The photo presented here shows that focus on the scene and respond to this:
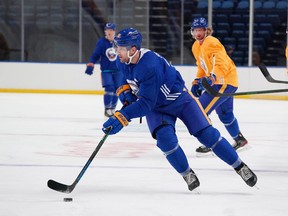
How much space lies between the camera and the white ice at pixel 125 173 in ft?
13.2

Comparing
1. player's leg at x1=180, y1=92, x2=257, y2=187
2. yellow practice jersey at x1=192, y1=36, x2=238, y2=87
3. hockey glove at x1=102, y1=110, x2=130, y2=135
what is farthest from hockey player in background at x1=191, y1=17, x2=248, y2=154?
hockey glove at x1=102, y1=110, x2=130, y2=135

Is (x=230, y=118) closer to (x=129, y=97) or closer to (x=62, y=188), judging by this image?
(x=129, y=97)

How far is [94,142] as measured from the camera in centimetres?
683

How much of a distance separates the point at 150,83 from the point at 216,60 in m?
1.86

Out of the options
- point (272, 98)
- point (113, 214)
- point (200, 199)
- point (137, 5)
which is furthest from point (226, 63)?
point (137, 5)

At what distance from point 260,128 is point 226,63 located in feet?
7.25

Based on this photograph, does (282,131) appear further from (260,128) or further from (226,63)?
(226,63)

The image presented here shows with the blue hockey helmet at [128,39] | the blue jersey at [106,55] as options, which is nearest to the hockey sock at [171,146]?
the blue hockey helmet at [128,39]

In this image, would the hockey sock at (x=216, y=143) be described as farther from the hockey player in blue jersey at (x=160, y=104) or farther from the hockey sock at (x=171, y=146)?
the hockey sock at (x=171, y=146)

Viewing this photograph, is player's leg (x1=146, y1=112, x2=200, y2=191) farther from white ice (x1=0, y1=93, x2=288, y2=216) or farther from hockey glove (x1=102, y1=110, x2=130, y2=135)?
hockey glove (x1=102, y1=110, x2=130, y2=135)

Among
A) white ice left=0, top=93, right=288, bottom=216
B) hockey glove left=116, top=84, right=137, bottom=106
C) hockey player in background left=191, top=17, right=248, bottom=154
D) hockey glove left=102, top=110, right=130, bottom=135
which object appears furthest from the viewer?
hockey player in background left=191, top=17, right=248, bottom=154

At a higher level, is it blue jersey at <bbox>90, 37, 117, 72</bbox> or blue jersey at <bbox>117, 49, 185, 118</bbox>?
blue jersey at <bbox>117, 49, 185, 118</bbox>

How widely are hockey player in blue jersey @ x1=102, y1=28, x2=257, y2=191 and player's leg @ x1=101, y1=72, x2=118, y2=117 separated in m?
4.81

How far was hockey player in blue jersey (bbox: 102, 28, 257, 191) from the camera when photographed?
4195mm
